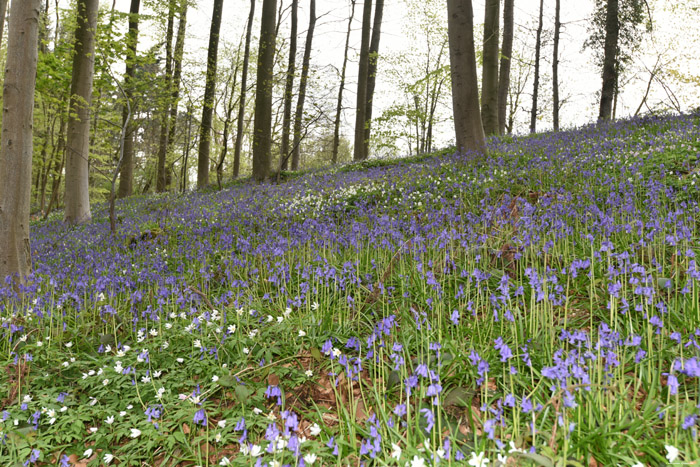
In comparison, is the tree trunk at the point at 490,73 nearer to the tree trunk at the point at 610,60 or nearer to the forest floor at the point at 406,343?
the tree trunk at the point at 610,60

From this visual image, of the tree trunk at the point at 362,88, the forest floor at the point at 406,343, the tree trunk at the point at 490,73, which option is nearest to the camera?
the forest floor at the point at 406,343

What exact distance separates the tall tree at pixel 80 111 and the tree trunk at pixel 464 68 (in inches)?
355

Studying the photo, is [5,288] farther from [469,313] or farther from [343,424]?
[469,313]

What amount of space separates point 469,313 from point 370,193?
15.3 ft

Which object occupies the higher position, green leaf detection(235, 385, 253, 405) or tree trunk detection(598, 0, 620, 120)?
tree trunk detection(598, 0, 620, 120)

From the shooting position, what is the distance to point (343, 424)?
2438 mm

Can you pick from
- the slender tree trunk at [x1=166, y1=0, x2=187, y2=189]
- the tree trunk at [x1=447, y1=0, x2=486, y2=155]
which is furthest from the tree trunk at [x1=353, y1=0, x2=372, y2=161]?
the tree trunk at [x1=447, y1=0, x2=486, y2=155]

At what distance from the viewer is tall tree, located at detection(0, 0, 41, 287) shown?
516cm

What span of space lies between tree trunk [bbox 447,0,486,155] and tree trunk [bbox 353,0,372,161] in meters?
8.97

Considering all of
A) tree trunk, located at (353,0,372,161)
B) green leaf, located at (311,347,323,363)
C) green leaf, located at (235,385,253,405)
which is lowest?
green leaf, located at (235,385,253,405)

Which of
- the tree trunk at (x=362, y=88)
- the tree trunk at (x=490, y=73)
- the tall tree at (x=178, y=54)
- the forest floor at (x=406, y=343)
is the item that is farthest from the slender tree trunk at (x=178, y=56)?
the forest floor at (x=406, y=343)

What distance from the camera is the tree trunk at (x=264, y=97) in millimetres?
13000

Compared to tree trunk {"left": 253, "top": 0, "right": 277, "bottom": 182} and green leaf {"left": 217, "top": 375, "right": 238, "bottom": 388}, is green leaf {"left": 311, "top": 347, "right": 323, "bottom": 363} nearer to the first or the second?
green leaf {"left": 217, "top": 375, "right": 238, "bottom": 388}

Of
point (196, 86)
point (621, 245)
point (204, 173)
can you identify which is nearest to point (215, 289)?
point (621, 245)
